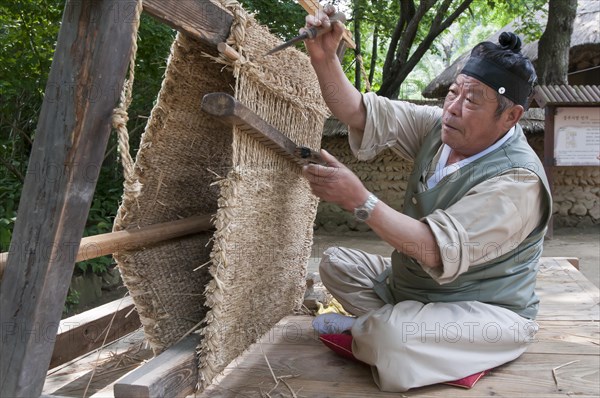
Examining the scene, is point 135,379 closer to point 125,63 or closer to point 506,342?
point 125,63

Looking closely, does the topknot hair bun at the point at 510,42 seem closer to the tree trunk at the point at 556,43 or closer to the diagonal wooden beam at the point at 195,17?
the diagonal wooden beam at the point at 195,17

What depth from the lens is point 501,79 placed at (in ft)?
6.23

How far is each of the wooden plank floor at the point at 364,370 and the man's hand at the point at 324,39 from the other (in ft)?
3.54

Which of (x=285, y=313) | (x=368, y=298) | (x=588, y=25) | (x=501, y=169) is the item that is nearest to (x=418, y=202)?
(x=501, y=169)

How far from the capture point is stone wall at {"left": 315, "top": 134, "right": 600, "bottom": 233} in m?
7.88

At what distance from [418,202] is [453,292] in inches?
13.0

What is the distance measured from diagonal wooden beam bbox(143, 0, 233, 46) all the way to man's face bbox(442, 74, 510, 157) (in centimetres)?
82

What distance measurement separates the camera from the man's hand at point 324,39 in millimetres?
1881

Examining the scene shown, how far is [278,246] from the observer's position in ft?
7.28

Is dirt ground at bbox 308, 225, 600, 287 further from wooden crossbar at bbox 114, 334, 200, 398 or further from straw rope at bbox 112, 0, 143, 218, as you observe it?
Result: straw rope at bbox 112, 0, 143, 218

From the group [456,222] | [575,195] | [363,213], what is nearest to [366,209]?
[363,213]

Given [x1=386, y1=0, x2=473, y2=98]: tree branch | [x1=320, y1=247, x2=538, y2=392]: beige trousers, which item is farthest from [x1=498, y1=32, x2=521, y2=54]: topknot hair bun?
[x1=386, y1=0, x2=473, y2=98]: tree branch

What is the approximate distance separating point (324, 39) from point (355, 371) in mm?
1152

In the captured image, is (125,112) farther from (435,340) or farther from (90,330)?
(90,330)
